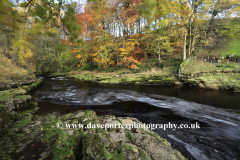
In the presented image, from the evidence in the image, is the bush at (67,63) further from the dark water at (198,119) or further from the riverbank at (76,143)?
the riverbank at (76,143)

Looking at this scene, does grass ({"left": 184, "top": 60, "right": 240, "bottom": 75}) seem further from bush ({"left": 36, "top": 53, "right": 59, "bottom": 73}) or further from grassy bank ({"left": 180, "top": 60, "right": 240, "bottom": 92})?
bush ({"left": 36, "top": 53, "right": 59, "bottom": 73})

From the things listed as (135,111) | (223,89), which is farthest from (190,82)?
(135,111)

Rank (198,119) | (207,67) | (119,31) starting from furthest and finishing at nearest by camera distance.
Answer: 1. (119,31)
2. (207,67)
3. (198,119)

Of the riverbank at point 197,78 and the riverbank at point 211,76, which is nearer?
the riverbank at point 211,76

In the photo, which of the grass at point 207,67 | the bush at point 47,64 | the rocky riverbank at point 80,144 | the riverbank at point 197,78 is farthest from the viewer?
the bush at point 47,64

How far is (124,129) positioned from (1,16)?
3264 mm

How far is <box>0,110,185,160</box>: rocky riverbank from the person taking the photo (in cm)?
208

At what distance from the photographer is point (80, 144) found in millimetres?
2457

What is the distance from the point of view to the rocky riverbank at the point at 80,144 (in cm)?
208

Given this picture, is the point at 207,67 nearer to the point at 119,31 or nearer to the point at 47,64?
the point at 119,31

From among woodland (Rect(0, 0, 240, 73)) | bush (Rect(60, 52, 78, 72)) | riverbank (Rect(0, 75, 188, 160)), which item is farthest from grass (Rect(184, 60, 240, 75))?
bush (Rect(60, 52, 78, 72))

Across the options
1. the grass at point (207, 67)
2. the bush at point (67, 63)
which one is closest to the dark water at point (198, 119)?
the grass at point (207, 67)

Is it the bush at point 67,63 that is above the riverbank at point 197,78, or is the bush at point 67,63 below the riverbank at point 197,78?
above

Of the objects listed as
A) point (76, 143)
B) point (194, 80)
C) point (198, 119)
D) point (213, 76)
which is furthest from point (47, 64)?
point (213, 76)
